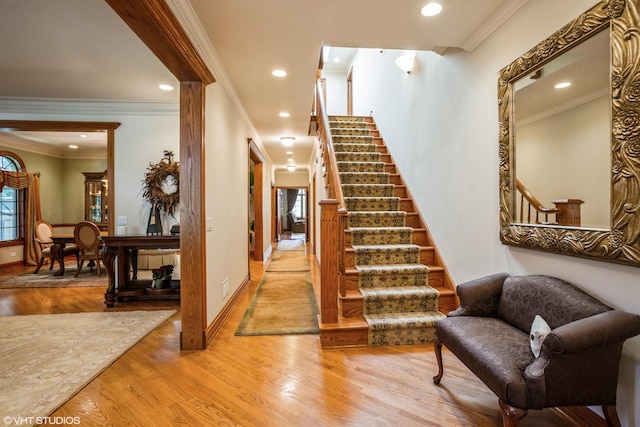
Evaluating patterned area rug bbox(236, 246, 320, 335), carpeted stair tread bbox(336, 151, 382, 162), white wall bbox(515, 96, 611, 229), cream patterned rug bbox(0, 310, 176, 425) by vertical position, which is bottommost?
cream patterned rug bbox(0, 310, 176, 425)

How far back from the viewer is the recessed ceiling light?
191 cm

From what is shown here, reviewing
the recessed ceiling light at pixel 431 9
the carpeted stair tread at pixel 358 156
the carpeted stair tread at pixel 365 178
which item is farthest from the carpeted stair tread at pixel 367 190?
the recessed ceiling light at pixel 431 9

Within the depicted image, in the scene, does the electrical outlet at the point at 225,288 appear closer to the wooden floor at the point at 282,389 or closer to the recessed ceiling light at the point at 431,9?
the wooden floor at the point at 282,389

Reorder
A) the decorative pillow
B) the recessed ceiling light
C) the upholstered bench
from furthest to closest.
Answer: the recessed ceiling light, the decorative pillow, the upholstered bench

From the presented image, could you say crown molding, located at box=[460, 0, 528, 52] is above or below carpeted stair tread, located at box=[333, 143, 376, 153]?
above

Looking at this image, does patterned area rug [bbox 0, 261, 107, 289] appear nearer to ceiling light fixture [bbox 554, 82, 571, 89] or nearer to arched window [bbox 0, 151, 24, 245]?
arched window [bbox 0, 151, 24, 245]

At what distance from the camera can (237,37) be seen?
225cm

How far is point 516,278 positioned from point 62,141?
8482mm

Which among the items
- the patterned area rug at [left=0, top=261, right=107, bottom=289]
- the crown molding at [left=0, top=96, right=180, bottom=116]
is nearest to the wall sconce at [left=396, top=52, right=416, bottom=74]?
the crown molding at [left=0, top=96, right=180, bottom=116]

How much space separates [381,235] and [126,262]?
337 cm

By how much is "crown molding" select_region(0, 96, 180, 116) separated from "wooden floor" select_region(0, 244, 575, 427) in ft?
9.91

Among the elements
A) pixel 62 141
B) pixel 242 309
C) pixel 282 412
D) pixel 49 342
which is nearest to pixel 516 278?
pixel 282 412

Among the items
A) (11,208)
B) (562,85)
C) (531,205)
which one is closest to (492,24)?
A: (562,85)

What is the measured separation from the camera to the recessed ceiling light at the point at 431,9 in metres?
1.91
